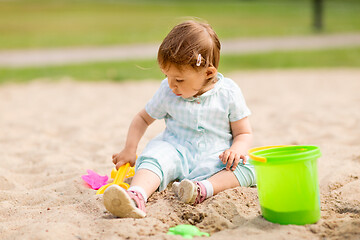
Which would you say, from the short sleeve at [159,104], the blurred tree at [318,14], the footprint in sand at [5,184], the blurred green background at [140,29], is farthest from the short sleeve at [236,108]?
the blurred tree at [318,14]

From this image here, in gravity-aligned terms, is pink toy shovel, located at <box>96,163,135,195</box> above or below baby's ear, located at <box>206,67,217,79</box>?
below

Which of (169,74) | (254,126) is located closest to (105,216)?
(169,74)

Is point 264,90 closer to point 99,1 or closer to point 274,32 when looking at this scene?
point 274,32

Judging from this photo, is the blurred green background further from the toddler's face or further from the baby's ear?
the baby's ear

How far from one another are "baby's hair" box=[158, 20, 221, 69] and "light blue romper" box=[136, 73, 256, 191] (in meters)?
0.22

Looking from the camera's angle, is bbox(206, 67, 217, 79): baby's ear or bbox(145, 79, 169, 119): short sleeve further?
bbox(145, 79, 169, 119): short sleeve

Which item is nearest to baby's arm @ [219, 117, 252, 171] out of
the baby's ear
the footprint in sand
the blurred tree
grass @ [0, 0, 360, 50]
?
the baby's ear

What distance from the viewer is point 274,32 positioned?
1470 cm

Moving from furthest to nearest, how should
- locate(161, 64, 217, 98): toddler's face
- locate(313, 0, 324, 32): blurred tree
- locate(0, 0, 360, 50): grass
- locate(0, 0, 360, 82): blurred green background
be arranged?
1. locate(313, 0, 324, 32): blurred tree
2. locate(0, 0, 360, 50): grass
3. locate(0, 0, 360, 82): blurred green background
4. locate(161, 64, 217, 98): toddler's face

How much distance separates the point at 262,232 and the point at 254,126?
218 cm

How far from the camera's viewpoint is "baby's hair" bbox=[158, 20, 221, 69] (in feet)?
7.50

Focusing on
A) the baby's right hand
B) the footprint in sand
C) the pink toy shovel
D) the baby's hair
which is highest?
the baby's hair

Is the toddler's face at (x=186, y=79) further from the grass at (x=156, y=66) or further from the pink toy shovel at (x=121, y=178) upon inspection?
the grass at (x=156, y=66)

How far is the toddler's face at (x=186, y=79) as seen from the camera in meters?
2.33
